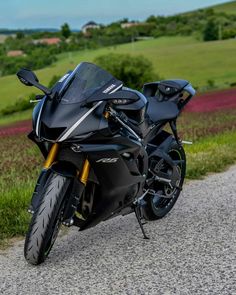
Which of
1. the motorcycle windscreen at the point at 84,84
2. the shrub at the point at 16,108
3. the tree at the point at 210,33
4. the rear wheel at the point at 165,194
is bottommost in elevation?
the tree at the point at 210,33

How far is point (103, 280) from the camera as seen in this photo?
12.4ft

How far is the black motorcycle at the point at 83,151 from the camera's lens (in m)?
3.87

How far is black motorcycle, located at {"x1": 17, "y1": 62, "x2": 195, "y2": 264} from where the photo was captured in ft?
12.7

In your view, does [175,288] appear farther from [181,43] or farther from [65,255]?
[181,43]

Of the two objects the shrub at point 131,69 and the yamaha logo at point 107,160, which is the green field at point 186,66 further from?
the yamaha logo at point 107,160

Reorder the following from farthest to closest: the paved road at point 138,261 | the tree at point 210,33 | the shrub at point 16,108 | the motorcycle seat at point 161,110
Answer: the tree at point 210,33
the shrub at point 16,108
the motorcycle seat at point 161,110
the paved road at point 138,261

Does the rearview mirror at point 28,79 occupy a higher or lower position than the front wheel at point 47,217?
higher

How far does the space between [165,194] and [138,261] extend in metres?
1.36

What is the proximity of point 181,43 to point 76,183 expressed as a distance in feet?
347

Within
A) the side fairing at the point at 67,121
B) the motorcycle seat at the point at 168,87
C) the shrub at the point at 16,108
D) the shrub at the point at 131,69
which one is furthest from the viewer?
the shrub at the point at 131,69

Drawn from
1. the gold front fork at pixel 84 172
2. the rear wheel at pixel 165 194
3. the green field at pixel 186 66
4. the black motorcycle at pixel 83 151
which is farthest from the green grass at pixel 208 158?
the green field at pixel 186 66

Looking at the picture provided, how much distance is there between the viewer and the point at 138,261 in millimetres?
4160

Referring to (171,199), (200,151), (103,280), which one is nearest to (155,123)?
(171,199)

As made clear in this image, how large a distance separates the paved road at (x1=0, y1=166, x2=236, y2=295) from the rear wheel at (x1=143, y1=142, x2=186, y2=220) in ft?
0.31
